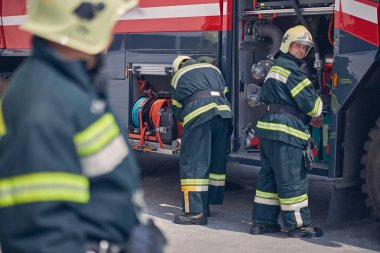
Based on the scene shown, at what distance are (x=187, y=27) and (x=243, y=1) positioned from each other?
0.58 meters

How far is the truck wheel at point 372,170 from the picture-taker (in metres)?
5.29

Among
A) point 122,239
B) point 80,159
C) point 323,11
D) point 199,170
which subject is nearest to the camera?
point 80,159

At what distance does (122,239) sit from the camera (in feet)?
6.59

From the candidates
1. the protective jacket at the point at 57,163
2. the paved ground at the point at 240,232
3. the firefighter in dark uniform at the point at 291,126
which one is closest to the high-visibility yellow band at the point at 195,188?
the paved ground at the point at 240,232

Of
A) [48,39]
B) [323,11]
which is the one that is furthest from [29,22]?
[323,11]

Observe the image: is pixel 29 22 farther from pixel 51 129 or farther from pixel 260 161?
pixel 260 161

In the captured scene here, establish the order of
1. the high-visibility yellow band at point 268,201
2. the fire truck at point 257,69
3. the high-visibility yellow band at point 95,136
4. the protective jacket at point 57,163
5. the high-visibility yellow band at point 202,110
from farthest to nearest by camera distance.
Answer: the high-visibility yellow band at point 202,110
the high-visibility yellow band at point 268,201
the fire truck at point 257,69
the high-visibility yellow band at point 95,136
the protective jacket at point 57,163

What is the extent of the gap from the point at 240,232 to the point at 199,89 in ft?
4.09

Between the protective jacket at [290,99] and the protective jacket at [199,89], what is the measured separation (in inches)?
23.0

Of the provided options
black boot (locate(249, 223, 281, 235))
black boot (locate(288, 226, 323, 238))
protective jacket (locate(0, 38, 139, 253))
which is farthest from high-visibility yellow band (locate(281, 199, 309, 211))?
protective jacket (locate(0, 38, 139, 253))

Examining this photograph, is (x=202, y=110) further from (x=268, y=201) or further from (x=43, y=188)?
(x=43, y=188)

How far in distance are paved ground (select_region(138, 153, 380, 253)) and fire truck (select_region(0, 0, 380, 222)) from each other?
0.21m

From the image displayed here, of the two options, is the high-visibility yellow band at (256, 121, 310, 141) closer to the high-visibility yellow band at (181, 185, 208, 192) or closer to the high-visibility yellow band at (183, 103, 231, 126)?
the high-visibility yellow band at (183, 103, 231, 126)

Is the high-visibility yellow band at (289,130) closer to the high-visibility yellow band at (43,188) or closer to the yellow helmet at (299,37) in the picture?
the yellow helmet at (299,37)
